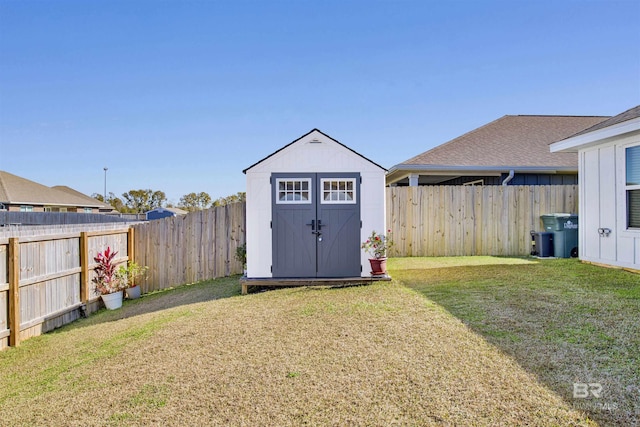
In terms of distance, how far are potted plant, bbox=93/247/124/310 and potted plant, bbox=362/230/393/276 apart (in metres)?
5.01

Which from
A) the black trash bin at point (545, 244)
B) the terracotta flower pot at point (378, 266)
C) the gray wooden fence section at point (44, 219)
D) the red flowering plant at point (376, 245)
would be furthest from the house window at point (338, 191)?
the gray wooden fence section at point (44, 219)

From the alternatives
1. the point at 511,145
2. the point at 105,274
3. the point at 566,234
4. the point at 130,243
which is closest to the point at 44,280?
the point at 105,274

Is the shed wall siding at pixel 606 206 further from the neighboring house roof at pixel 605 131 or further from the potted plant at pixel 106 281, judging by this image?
the potted plant at pixel 106 281

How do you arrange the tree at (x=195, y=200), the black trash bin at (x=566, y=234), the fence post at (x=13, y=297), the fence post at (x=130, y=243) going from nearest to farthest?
1. the fence post at (x=13, y=297)
2. the fence post at (x=130, y=243)
3. the black trash bin at (x=566, y=234)
4. the tree at (x=195, y=200)

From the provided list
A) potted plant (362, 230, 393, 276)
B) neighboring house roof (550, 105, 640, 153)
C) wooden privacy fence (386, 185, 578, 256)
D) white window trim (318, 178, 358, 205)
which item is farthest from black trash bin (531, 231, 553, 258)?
white window trim (318, 178, 358, 205)

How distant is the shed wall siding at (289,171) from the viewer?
669 centimetres

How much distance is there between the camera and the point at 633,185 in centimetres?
668

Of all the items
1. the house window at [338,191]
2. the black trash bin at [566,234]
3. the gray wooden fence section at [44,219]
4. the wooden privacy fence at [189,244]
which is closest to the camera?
the house window at [338,191]

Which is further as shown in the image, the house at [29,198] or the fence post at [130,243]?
the house at [29,198]

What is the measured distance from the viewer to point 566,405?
7.93 ft

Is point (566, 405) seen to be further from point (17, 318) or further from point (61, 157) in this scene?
point (61, 157)

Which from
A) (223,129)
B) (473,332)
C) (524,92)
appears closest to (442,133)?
(524,92)

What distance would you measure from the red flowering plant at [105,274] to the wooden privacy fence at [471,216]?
22.1ft

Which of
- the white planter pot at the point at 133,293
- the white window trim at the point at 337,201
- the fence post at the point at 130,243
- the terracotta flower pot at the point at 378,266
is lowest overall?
the white planter pot at the point at 133,293
